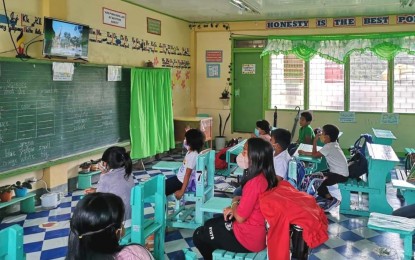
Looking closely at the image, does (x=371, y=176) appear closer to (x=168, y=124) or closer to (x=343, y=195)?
(x=343, y=195)

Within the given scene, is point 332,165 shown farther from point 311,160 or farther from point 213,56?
point 213,56

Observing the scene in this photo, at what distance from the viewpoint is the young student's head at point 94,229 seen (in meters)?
1.47

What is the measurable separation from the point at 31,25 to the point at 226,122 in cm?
505

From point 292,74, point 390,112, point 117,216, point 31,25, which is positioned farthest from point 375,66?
point 117,216

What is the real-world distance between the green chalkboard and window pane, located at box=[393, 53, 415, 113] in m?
5.32

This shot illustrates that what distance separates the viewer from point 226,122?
891cm

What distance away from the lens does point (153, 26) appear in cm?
737

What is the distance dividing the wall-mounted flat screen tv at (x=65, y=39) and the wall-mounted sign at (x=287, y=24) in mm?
4336

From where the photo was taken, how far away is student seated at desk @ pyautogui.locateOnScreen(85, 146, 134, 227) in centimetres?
302

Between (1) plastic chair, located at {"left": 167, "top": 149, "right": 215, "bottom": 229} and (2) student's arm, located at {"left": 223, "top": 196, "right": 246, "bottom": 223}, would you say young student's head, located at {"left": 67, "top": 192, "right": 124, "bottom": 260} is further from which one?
(1) plastic chair, located at {"left": 167, "top": 149, "right": 215, "bottom": 229}

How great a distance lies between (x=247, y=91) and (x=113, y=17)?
11.9 feet

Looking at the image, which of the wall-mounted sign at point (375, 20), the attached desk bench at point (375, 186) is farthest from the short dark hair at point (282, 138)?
the wall-mounted sign at point (375, 20)

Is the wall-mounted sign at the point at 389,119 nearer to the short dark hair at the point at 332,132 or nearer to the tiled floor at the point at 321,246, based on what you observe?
the short dark hair at the point at 332,132

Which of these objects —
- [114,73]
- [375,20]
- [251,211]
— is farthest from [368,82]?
[251,211]
